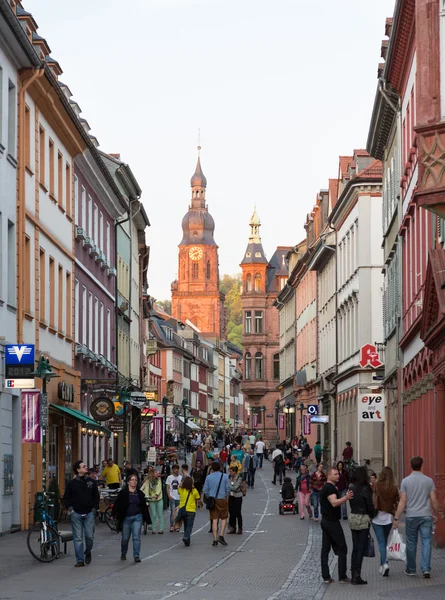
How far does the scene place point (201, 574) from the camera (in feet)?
67.7

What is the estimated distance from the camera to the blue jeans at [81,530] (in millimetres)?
22031

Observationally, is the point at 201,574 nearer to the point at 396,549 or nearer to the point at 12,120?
the point at 396,549

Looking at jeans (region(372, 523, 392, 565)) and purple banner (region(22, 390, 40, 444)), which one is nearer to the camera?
jeans (region(372, 523, 392, 565))

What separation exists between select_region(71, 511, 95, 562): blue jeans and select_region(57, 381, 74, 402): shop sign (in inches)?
524

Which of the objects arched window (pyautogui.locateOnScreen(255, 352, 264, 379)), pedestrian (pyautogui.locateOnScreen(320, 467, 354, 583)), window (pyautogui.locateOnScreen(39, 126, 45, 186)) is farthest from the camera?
arched window (pyautogui.locateOnScreen(255, 352, 264, 379))

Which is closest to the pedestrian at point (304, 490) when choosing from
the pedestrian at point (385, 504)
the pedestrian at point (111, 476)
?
the pedestrian at point (111, 476)

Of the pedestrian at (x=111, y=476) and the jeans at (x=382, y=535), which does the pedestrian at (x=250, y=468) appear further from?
the jeans at (x=382, y=535)

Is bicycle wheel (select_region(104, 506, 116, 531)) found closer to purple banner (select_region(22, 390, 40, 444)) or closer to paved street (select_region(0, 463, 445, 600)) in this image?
paved street (select_region(0, 463, 445, 600))

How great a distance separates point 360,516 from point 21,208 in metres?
14.1

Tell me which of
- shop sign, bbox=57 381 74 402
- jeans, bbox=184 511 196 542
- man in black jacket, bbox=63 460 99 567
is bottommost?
jeans, bbox=184 511 196 542

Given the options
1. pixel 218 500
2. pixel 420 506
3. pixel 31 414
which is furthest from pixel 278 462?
pixel 420 506

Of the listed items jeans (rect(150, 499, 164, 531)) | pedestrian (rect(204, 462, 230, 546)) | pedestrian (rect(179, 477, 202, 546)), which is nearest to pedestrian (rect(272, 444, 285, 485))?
jeans (rect(150, 499, 164, 531))

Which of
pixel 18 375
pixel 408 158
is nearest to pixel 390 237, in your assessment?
pixel 408 158

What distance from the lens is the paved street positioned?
1762cm
